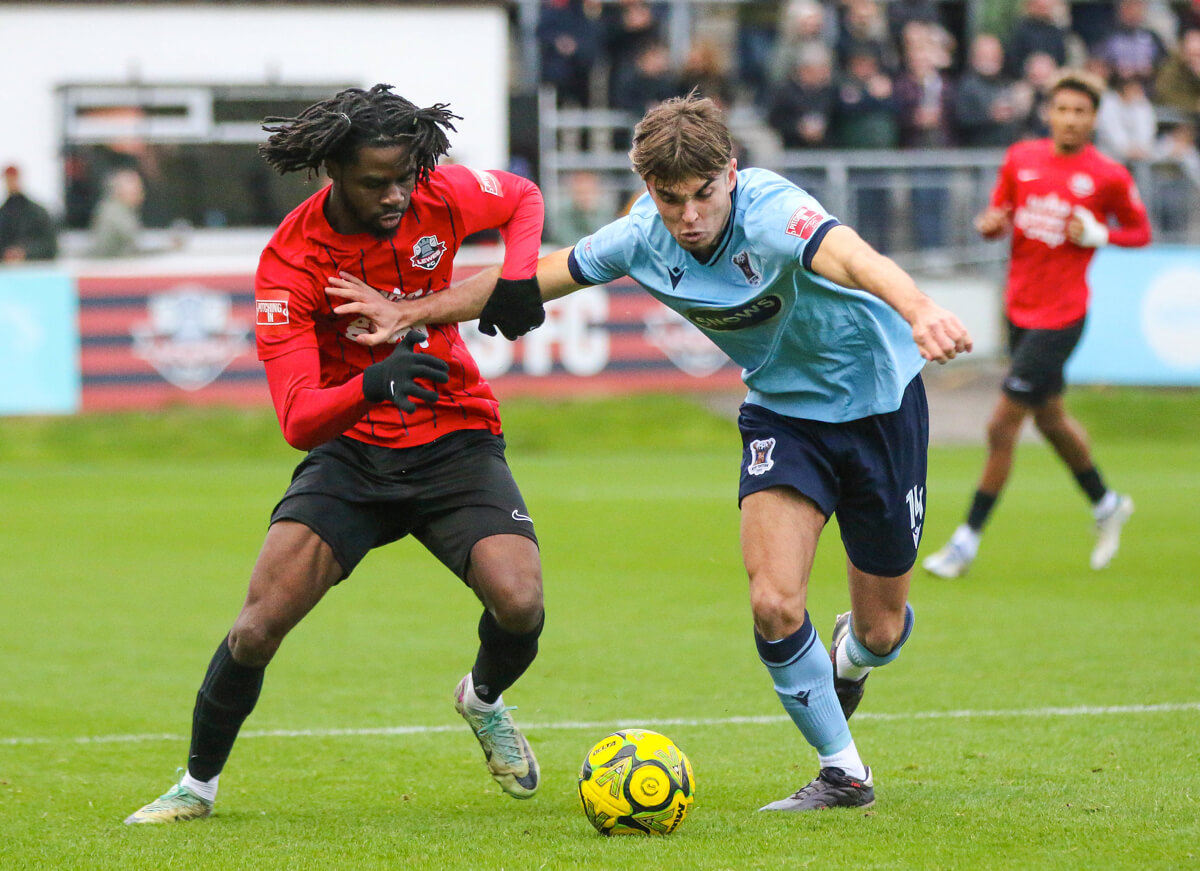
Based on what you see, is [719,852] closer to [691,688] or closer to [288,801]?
[288,801]

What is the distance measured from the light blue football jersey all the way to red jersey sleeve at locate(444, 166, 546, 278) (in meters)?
0.24

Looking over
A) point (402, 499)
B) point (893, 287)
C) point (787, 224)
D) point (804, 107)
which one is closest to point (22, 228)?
point (804, 107)

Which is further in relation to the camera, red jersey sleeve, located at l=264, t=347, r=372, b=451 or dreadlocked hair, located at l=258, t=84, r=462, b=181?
dreadlocked hair, located at l=258, t=84, r=462, b=181

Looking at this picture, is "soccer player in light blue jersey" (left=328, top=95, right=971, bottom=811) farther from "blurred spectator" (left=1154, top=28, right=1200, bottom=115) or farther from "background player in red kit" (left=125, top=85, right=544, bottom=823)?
"blurred spectator" (left=1154, top=28, right=1200, bottom=115)

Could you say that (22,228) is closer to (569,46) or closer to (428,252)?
(569,46)

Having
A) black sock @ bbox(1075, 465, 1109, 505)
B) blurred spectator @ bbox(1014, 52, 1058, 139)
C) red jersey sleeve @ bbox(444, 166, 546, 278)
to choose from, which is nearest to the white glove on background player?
black sock @ bbox(1075, 465, 1109, 505)

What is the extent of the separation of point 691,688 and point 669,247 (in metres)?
2.47

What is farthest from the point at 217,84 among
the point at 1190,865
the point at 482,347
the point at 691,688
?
the point at 1190,865

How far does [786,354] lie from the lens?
5.22 meters

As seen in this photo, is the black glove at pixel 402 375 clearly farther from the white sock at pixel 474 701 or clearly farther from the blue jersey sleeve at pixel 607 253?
the white sock at pixel 474 701

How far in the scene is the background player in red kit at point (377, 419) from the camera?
4965mm

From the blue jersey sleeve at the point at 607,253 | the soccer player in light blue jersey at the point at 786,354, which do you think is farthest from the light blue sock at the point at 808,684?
the blue jersey sleeve at the point at 607,253

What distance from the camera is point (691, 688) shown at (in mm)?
6926

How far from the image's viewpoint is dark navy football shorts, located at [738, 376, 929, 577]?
521 centimetres
